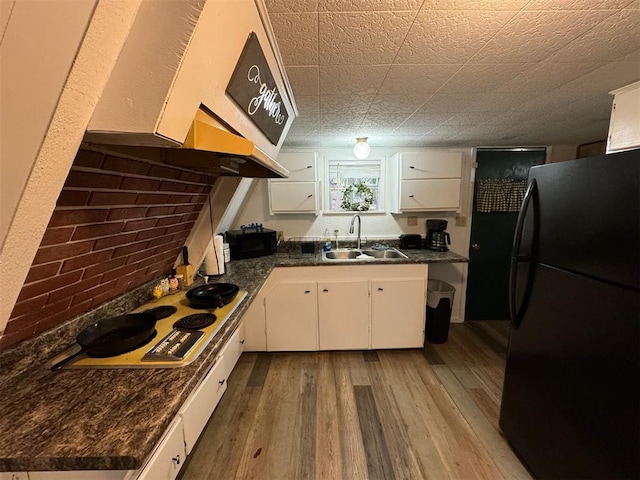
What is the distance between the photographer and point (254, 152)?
0.85m

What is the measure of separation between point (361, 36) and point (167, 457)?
1.77 metres

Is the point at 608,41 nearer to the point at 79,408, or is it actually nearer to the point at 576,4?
the point at 576,4

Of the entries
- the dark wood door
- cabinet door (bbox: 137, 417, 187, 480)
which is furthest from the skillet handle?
the dark wood door

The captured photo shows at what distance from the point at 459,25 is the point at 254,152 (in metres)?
0.85

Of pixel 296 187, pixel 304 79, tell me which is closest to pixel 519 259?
pixel 304 79

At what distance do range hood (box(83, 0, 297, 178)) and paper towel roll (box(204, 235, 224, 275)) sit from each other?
1.18 metres

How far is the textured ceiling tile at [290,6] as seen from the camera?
0.82 m

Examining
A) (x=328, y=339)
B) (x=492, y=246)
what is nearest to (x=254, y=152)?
(x=328, y=339)

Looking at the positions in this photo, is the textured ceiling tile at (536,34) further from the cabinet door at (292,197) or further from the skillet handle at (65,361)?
the skillet handle at (65,361)

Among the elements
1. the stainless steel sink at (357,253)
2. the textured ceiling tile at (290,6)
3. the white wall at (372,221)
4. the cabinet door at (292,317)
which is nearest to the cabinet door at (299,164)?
the white wall at (372,221)

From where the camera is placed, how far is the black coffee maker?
2.88 m

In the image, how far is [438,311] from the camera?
→ 107 inches

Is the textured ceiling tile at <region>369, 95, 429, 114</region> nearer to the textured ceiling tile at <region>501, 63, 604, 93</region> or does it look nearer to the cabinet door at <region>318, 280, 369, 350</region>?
the textured ceiling tile at <region>501, 63, 604, 93</region>

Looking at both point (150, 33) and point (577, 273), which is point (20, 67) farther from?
point (577, 273)
